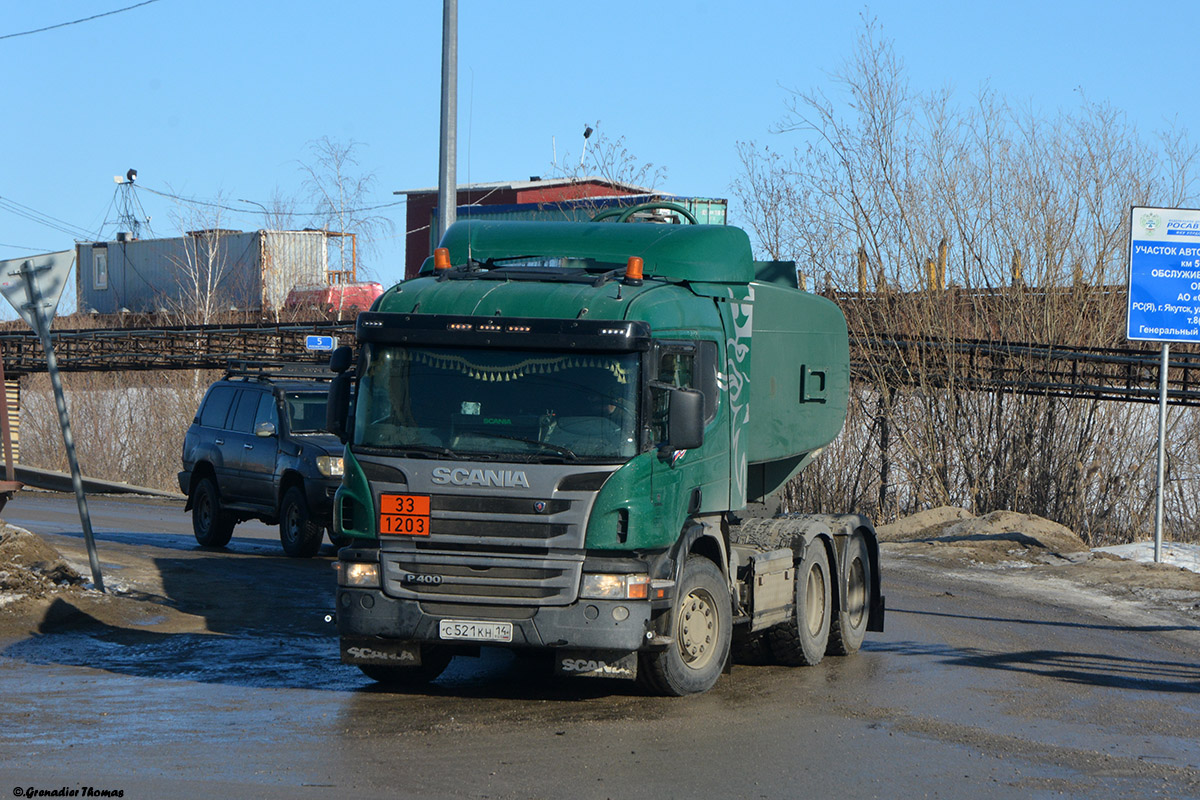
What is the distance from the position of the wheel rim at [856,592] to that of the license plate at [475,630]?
4.36 metres

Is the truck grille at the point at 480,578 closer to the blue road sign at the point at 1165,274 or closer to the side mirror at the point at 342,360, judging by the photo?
the side mirror at the point at 342,360

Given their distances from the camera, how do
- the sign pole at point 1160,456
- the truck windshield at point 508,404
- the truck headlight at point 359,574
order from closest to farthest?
the truck windshield at point 508,404
the truck headlight at point 359,574
the sign pole at point 1160,456

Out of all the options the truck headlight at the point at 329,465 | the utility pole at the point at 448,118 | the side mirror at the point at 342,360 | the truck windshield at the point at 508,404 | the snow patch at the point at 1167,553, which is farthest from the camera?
the snow patch at the point at 1167,553

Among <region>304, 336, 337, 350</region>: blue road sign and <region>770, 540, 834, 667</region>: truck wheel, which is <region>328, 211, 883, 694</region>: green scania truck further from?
<region>304, 336, 337, 350</region>: blue road sign

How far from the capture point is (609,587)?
327 inches

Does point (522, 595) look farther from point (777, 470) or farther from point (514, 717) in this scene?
point (777, 470)

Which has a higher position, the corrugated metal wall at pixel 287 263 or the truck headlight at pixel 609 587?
the corrugated metal wall at pixel 287 263

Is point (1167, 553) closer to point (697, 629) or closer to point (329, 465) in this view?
point (329, 465)

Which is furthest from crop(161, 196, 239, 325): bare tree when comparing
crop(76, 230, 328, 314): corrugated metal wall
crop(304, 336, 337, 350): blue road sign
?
crop(304, 336, 337, 350): blue road sign

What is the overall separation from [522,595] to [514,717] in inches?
29.8

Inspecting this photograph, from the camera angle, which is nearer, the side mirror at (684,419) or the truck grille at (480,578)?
the truck grille at (480,578)

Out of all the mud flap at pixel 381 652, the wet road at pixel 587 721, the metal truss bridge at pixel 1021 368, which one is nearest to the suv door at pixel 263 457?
the wet road at pixel 587 721

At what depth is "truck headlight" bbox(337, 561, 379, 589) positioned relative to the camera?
8.59 m

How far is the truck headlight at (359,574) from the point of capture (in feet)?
A: 28.2
